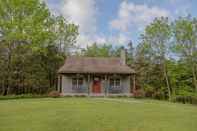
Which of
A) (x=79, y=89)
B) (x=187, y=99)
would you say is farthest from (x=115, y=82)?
(x=187, y=99)

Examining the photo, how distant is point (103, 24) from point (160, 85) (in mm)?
12689

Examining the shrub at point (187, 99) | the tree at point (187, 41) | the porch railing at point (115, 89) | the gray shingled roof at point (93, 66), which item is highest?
A: the tree at point (187, 41)

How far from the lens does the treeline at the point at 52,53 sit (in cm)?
3650

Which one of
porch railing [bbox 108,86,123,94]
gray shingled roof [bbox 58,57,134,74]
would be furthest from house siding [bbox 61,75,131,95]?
gray shingled roof [bbox 58,57,134,74]

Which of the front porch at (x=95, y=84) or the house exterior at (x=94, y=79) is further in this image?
the front porch at (x=95, y=84)

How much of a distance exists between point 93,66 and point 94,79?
1.55 metres

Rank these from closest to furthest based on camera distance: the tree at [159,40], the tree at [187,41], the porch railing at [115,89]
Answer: the porch railing at [115,89]
the tree at [187,41]
the tree at [159,40]

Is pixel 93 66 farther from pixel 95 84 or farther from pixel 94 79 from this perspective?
pixel 95 84

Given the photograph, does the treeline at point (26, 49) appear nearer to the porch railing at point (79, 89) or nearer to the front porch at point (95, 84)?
the front porch at point (95, 84)

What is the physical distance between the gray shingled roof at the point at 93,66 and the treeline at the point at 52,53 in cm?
362

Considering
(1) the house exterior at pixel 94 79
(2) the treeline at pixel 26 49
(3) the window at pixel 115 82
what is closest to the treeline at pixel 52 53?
(2) the treeline at pixel 26 49

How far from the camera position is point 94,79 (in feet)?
114

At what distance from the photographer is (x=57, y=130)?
10398 mm

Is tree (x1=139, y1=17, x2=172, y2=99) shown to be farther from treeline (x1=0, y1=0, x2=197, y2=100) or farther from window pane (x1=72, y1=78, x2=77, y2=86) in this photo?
window pane (x1=72, y1=78, x2=77, y2=86)
